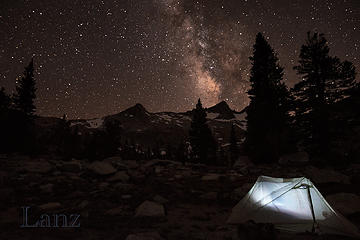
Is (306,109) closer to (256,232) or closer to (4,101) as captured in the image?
(256,232)

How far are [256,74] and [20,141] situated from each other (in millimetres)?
32675

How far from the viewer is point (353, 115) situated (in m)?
18.4

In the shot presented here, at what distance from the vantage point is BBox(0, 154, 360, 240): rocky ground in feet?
17.6

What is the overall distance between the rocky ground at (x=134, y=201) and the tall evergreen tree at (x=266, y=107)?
701 cm

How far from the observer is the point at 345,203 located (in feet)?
21.2

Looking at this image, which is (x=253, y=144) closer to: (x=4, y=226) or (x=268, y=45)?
(x=268, y=45)

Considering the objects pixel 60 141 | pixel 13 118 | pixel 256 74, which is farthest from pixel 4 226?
pixel 60 141

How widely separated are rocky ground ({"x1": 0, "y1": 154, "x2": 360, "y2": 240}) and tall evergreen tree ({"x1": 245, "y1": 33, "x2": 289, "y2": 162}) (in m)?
7.01

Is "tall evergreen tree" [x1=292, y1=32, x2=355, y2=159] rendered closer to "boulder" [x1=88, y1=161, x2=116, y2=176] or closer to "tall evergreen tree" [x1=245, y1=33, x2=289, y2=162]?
"tall evergreen tree" [x1=245, y1=33, x2=289, y2=162]

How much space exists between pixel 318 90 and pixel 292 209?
15898 mm

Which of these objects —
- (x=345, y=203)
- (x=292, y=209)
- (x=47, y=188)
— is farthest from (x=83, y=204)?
(x=345, y=203)

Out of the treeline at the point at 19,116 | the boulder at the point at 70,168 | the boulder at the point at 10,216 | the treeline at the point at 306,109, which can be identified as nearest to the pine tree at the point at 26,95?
the treeline at the point at 19,116

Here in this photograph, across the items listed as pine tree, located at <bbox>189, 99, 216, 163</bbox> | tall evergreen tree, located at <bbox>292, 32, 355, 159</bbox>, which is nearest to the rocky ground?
tall evergreen tree, located at <bbox>292, 32, 355, 159</bbox>

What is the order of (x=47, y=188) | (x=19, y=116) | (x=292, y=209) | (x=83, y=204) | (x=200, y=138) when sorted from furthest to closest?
1. (x=200, y=138)
2. (x=19, y=116)
3. (x=47, y=188)
4. (x=83, y=204)
5. (x=292, y=209)
